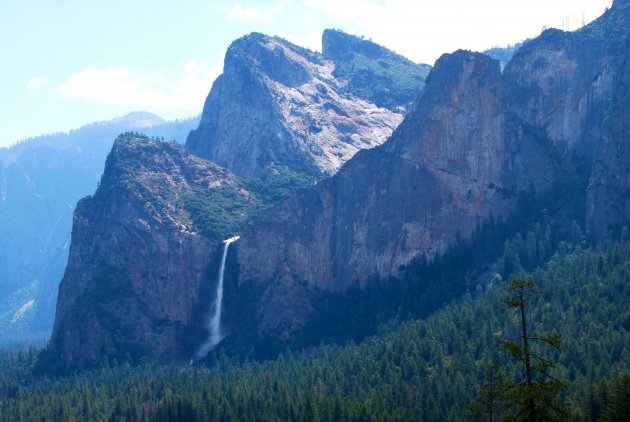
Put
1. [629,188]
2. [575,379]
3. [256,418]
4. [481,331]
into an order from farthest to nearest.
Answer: [629,188] → [481,331] → [256,418] → [575,379]

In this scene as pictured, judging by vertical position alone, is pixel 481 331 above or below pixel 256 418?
above

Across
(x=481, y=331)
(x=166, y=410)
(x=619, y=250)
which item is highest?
(x=619, y=250)

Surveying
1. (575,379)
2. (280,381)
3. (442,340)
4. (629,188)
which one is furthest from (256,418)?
(629,188)

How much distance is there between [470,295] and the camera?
646ft

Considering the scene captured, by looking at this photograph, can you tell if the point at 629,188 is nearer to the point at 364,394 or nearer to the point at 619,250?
the point at 619,250

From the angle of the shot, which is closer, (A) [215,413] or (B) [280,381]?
(A) [215,413]

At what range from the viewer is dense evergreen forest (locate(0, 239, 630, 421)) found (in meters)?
141

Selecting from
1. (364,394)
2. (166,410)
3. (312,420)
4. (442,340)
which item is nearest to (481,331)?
(442,340)

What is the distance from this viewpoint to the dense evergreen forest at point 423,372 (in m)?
141

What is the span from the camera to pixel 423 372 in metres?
156

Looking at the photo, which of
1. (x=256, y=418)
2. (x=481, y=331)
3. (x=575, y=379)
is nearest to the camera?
(x=575, y=379)

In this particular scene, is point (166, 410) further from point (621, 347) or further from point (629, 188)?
point (629, 188)

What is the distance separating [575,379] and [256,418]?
4593 centimetres

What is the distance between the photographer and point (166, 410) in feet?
545
